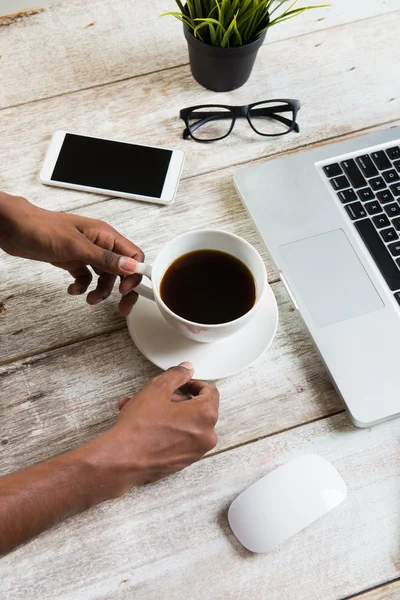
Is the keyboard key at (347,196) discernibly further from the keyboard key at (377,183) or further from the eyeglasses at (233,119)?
the eyeglasses at (233,119)

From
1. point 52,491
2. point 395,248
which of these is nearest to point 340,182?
point 395,248

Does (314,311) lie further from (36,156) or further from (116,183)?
(36,156)

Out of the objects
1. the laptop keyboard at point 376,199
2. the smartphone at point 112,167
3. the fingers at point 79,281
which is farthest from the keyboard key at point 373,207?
the fingers at point 79,281

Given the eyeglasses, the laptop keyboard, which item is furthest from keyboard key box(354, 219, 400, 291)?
the eyeglasses

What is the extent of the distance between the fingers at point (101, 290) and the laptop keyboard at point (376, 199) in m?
0.35

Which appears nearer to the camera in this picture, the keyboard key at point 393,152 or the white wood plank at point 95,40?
the keyboard key at point 393,152

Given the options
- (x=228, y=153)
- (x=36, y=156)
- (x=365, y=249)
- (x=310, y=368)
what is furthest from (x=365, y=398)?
(x=36, y=156)

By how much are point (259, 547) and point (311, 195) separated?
471 mm

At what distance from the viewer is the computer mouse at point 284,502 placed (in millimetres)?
631

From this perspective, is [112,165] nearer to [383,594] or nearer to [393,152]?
[393,152]

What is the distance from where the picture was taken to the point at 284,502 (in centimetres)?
63

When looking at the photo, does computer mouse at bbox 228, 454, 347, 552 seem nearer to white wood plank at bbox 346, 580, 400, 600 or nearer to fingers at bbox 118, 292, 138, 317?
white wood plank at bbox 346, 580, 400, 600

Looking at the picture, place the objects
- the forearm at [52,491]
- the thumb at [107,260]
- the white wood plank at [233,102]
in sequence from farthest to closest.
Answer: the white wood plank at [233,102]
the thumb at [107,260]
the forearm at [52,491]

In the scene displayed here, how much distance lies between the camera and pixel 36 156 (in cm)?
88
